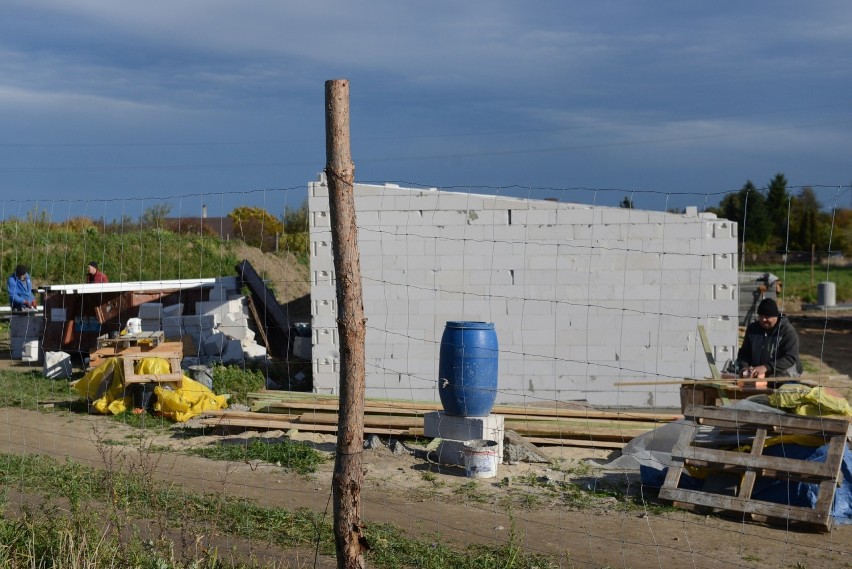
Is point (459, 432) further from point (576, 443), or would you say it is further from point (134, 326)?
point (134, 326)

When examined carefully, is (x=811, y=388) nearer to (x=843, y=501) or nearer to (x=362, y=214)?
(x=843, y=501)

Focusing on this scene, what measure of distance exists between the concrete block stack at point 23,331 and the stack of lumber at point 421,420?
27.1 feet

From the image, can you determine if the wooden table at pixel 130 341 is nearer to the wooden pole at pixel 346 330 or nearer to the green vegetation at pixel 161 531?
the green vegetation at pixel 161 531

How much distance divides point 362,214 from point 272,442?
18.0 feet

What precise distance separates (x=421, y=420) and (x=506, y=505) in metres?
2.96

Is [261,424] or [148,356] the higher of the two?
[148,356]

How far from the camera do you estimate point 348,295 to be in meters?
5.00

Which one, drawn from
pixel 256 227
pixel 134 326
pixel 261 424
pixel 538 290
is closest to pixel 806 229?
pixel 256 227

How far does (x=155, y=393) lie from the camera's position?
12.6m

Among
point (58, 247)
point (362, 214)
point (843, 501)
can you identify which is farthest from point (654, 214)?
point (58, 247)

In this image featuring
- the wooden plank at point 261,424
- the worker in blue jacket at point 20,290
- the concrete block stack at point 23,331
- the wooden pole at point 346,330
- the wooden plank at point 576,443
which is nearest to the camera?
the wooden pole at point 346,330

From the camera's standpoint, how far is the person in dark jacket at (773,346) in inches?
386

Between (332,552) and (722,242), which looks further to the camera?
(722,242)

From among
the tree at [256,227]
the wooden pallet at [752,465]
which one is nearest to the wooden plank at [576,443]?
the wooden pallet at [752,465]
